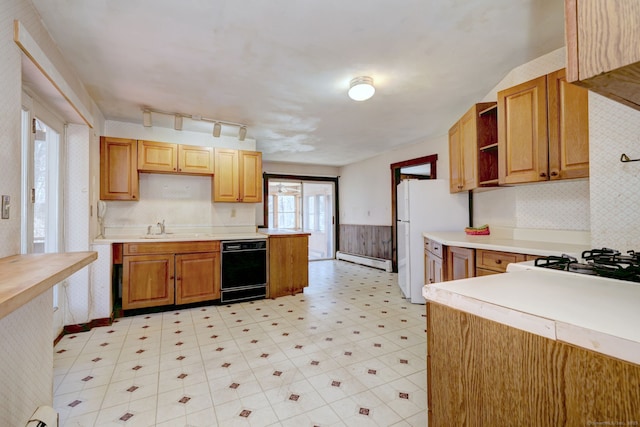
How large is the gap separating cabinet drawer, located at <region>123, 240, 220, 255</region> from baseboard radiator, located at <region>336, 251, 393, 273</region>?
337 cm

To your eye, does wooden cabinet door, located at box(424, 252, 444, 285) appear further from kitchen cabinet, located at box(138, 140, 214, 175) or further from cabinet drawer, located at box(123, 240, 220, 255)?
kitchen cabinet, located at box(138, 140, 214, 175)

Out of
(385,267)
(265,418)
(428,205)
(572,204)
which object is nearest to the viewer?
(265,418)

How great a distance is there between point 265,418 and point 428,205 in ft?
10.0

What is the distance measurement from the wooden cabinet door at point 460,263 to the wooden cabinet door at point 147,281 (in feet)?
10.3

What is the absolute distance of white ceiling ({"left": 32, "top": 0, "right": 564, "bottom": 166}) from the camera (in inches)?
69.1

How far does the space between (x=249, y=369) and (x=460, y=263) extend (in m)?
2.09

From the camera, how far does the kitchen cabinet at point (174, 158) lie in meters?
3.61

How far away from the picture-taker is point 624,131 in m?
1.63

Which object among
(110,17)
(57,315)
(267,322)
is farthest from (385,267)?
(110,17)

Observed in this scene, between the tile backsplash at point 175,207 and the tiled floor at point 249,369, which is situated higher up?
the tile backsplash at point 175,207

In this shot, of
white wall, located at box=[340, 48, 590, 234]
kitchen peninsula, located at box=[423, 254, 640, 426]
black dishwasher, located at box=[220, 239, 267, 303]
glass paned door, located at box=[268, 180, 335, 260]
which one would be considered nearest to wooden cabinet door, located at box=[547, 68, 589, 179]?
white wall, located at box=[340, 48, 590, 234]

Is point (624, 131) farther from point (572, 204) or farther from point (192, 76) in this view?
point (192, 76)

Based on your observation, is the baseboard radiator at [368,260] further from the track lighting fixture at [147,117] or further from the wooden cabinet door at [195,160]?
the track lighting fixture at [147,117]

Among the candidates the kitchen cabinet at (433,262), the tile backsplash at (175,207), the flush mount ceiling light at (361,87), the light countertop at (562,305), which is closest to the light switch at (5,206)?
the light countertop at (562,305)
